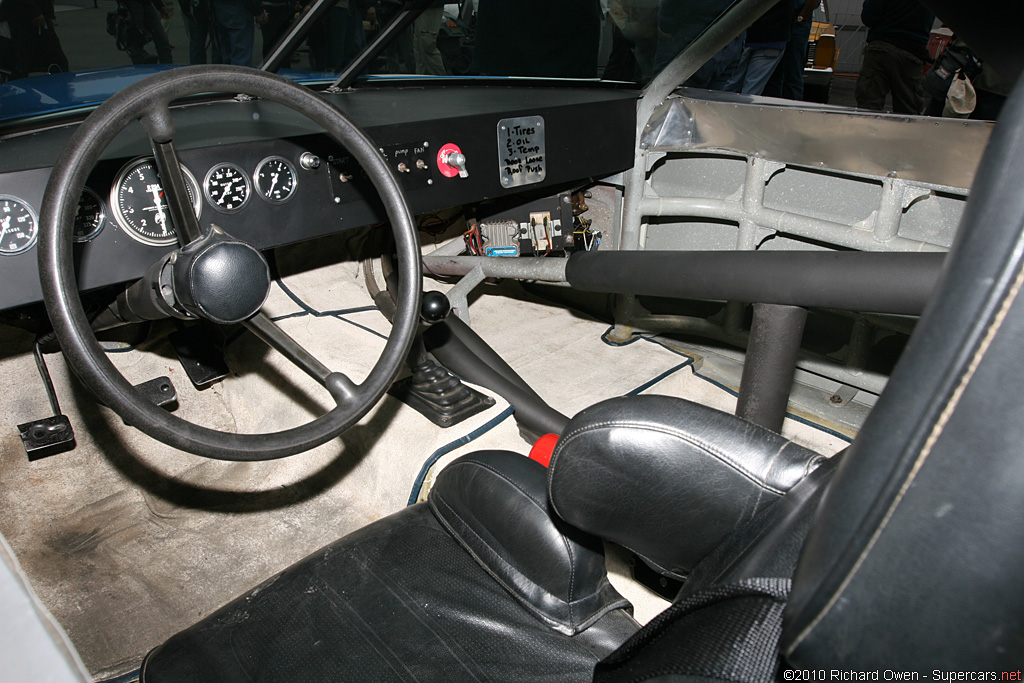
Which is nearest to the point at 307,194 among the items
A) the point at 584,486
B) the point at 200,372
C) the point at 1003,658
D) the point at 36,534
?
the point at 200,372

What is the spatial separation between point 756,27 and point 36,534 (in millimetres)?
3979

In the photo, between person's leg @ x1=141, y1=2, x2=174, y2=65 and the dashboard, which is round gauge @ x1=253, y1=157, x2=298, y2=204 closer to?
the dashboard

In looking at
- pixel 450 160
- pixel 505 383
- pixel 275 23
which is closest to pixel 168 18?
pixel 275 23

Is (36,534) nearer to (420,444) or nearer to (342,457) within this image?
(342,457)

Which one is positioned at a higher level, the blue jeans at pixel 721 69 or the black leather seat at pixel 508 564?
the blue jeans at pixel 721 69

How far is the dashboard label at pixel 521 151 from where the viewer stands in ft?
5.96

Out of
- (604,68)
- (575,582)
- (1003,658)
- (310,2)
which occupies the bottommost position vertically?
(575,582)

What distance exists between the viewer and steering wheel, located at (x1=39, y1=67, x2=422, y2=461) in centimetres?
87

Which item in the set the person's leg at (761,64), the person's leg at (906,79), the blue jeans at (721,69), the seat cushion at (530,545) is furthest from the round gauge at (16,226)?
the person's leg at (906,79)

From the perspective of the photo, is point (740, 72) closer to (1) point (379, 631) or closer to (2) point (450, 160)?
(2) point (450, 160)

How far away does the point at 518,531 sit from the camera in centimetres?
102

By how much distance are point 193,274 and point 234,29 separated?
954 mm

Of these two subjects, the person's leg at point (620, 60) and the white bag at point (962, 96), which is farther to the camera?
the white bag at point (962, 96)

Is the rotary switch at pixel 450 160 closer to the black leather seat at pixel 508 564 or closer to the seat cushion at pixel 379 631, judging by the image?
the black leather seat at pixel 508 564
